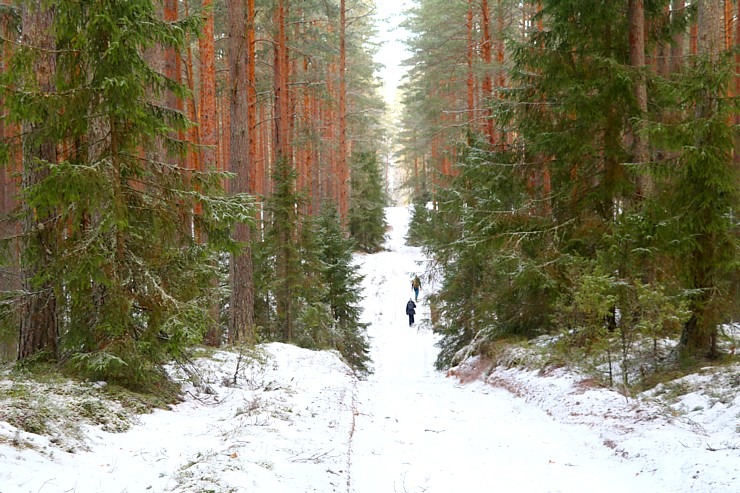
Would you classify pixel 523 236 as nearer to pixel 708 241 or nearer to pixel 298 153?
pixel 708 241

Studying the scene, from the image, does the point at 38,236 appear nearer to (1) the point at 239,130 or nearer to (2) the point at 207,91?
(1) the point at 239,130

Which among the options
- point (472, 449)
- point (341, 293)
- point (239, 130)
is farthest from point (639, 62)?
point (341, 293)

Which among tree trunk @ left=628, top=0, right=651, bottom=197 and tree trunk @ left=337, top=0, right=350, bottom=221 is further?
tree trunk @ left=337, top=0, right=350, bottom=221

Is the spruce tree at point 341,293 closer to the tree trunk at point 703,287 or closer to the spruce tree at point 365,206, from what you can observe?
the tree trunk at point 703,287

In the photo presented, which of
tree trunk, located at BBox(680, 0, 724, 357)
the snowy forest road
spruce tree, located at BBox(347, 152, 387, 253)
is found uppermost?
spruce tree, located at BBox(347, 152, 387, 253)

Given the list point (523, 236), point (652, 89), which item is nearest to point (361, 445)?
point (523, 236)

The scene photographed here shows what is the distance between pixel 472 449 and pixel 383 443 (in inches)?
41.3

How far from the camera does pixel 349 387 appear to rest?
8.83 m

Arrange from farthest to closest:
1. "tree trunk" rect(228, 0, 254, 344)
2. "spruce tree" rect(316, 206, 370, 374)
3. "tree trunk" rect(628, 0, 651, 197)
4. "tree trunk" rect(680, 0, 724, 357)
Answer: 1. "spruce tree" rect(316, 206, 370, 374)
2. "tree trunk" rect(228, 0, 254, 344)
3. "tree trunk" rect(628, 0, 651, 197)
4. "tree trunk" rect(680, 0, 724, 357)

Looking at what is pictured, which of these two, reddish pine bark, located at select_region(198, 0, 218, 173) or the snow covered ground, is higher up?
reddish pine bark, located at select_region(198, 0, 218, 173)

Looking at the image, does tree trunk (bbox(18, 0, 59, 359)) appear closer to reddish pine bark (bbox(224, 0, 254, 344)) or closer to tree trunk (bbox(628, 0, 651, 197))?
reddish pine bark (bbox(224, 0, 254, 344))

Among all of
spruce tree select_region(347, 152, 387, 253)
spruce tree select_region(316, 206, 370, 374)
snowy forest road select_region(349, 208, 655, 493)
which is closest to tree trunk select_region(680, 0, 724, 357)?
snowy forest road select_region(349, 208, 655, 493)

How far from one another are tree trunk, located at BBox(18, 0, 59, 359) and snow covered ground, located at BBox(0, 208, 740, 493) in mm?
1406

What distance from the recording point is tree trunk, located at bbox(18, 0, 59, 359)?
615 centimetres
